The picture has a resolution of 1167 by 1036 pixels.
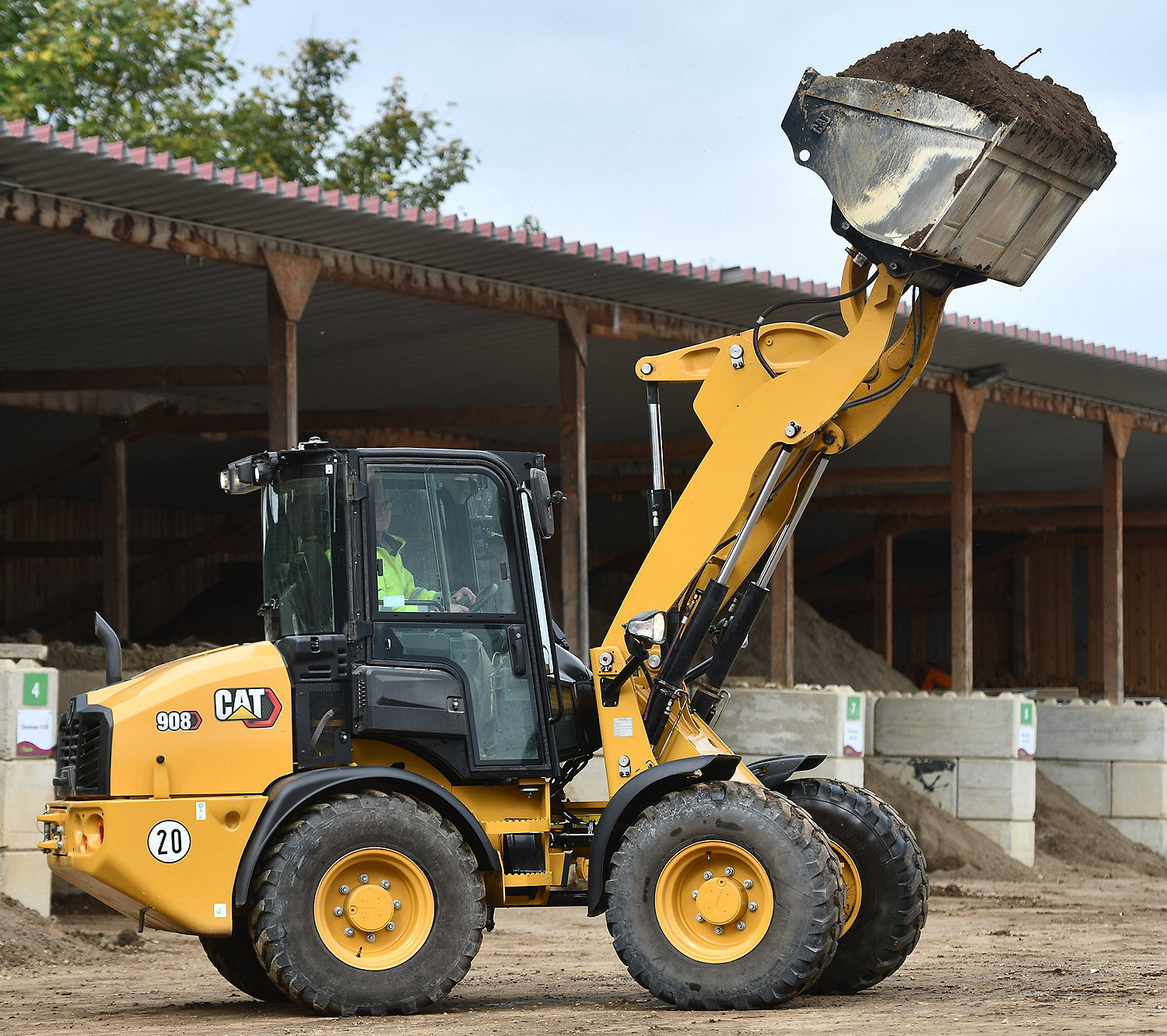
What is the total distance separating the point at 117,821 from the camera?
7.12 metres

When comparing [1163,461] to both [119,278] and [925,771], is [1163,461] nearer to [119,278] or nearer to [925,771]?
[925,771]

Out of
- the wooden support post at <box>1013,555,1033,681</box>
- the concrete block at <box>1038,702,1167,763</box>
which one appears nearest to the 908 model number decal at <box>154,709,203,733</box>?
the concrete block at <box>1038,702,1167,763</box>

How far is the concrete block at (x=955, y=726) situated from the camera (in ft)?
59.6

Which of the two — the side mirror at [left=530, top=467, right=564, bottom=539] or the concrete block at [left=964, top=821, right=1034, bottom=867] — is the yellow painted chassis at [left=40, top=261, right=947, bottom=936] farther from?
the concrete block at [left=964, top=821, right=1034, bottom=867]

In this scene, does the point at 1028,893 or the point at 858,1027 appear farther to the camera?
the point at 1028,893

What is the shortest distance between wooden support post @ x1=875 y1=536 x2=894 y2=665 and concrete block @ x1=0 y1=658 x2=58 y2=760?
19.4 metres

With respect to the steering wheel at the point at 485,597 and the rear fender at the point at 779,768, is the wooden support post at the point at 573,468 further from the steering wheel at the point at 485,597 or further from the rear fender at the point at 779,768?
the steering wheel at the point at 485,597

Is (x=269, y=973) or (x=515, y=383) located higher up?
(x=515, y=383)

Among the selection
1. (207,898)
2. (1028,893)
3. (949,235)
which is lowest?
(1028,893)

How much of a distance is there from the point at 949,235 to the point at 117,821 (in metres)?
4.36

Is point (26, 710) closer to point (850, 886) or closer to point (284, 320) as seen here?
point (284, 320)

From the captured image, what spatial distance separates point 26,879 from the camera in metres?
11.5

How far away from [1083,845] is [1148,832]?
1.07 meters

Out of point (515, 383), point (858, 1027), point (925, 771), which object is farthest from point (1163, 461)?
point (858, 1027)
